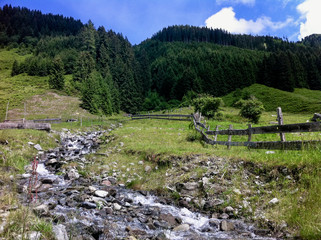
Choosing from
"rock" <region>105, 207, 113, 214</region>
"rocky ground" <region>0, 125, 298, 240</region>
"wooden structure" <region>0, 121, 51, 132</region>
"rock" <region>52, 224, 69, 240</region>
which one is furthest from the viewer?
"wooden structure" <region>0, 121, 51, 132</region>

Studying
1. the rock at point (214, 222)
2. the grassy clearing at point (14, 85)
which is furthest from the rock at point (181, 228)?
the grassy clearing at point (14, 85)

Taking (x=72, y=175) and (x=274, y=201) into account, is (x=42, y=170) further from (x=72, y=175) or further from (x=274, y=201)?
(x=274, y=201)

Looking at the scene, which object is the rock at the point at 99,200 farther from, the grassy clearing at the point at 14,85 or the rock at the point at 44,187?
the grassy clearing at the point at 14,85

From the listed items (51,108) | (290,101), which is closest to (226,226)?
(51,108)

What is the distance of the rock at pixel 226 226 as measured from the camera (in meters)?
4.87

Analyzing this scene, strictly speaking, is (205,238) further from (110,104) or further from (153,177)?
(110,104)

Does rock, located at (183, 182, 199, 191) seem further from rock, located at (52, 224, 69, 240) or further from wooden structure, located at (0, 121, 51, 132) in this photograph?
wooden structure, located at (0, 121, 51, 132)

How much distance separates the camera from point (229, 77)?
114 meters

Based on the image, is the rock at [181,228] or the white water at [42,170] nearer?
the rock at [181,228]

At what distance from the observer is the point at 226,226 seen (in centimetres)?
493

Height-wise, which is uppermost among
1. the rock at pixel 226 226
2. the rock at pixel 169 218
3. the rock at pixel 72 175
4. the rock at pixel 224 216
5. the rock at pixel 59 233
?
the rock at pixel 59 233

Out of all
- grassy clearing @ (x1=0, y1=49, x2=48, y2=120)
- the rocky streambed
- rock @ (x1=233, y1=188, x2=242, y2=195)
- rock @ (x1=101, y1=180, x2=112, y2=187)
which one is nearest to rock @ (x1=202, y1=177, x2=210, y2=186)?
rock @ (x1=233, y1=188, x2=242, y2=195)

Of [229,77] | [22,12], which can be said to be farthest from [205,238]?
[22,12]

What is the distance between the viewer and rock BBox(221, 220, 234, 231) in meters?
4.87
